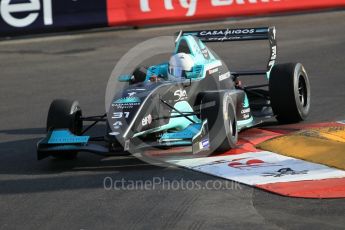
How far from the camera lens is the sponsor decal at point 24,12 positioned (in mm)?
17891

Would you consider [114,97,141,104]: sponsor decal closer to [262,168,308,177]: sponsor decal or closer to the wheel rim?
[262,168,308,177]: sponsor decal

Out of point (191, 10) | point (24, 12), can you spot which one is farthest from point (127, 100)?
point (191, 10)

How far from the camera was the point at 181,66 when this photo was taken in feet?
31.8

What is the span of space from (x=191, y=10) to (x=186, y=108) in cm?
962

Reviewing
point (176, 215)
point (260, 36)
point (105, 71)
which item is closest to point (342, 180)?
point (176, 215)

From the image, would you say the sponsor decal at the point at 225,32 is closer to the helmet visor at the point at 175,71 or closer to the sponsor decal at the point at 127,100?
the helmet visor at the point at 175,71

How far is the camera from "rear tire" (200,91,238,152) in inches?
336

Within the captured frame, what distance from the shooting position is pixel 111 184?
7852 mm

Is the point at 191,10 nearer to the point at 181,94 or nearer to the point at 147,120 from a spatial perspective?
the point at 181,94

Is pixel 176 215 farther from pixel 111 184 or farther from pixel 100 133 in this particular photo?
pixel 100 133

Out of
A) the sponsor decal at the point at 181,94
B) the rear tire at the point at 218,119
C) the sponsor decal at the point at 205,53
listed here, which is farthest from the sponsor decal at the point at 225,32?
the rear tire at the point at 218,119

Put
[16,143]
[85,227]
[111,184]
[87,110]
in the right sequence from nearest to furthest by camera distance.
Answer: [85,227], [111,184], [16,143], [87,110]

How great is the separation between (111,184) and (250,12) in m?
11.4

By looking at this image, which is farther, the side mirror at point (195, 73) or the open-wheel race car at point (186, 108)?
the side mirror at point (195, 73)
